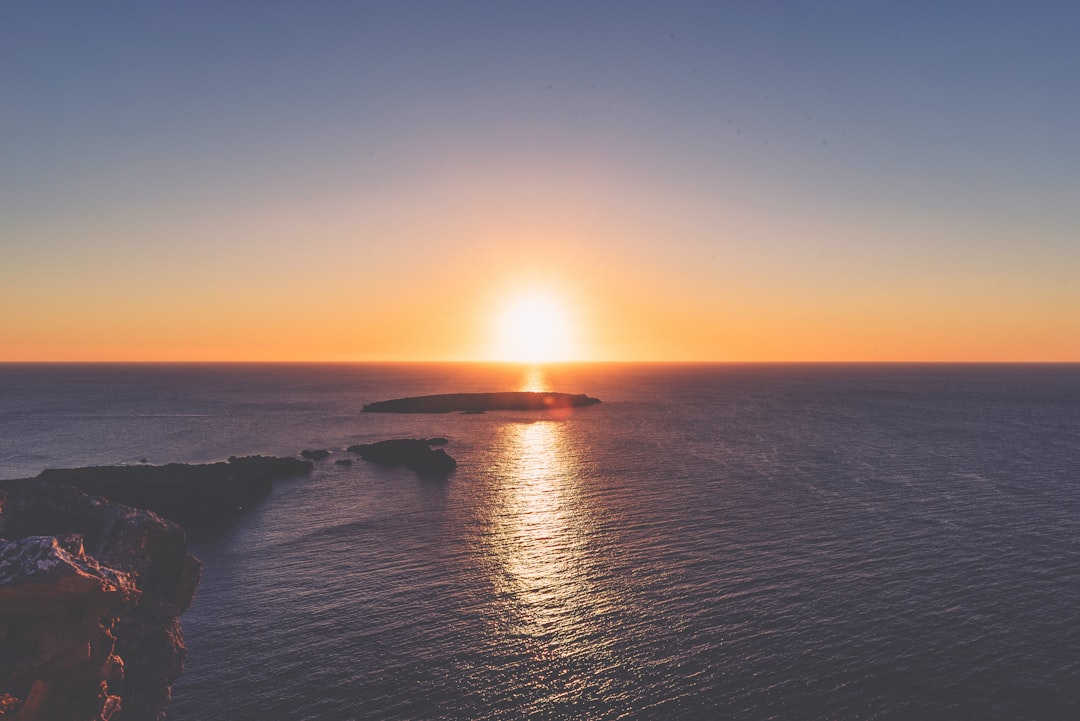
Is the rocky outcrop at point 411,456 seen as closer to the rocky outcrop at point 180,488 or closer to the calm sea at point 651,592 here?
the calm sea at point 651,592

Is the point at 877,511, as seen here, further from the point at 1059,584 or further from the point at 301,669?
the point at 301,669

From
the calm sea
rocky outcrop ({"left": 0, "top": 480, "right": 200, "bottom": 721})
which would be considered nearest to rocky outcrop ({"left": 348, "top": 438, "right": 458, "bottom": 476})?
the calm sea

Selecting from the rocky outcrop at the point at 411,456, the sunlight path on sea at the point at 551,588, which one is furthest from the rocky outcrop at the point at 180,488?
the sunlight path on sea at the point at 551,588

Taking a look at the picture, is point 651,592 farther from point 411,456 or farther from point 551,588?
point 411,456

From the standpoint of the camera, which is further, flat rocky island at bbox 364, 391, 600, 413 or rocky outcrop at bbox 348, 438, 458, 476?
flat rocky island at bbox 364, 391, 600, 413

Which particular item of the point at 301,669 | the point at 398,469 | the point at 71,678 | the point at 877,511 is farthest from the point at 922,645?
the point at 398,469

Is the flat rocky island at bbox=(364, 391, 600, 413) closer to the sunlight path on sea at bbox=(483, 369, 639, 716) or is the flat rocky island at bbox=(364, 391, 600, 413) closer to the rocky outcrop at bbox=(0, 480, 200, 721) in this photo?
the sunlight path on sea at bbox=(483, 369, 639, 716)
